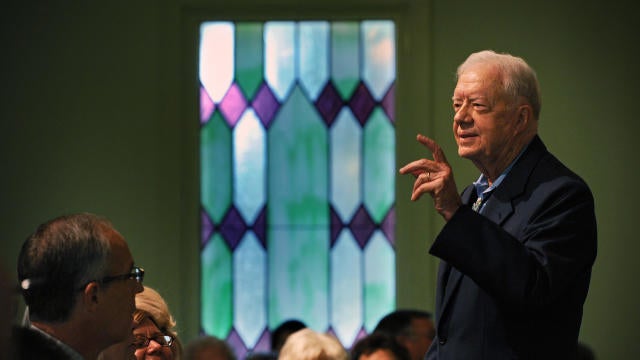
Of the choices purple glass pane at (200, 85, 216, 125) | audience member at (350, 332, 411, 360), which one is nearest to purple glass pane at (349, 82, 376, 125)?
purple glass pane at (200, 85, 216, 125)

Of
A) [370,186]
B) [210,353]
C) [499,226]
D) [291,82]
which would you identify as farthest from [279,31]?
[499,226]

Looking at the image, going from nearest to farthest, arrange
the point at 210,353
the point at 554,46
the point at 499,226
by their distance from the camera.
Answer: the point at 499,226, the point at 210,353, the point at 554,46

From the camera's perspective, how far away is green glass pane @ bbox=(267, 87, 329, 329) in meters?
6.10

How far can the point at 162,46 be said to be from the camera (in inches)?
235

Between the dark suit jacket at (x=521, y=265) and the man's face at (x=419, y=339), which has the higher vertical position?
the dark suit jacket at (x=521, y=265)

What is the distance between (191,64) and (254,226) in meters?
0.85

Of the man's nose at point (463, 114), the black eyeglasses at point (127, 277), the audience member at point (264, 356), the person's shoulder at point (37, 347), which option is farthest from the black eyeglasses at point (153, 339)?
the audience member at point (264, 356)

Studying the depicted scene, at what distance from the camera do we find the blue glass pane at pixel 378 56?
6027 mm

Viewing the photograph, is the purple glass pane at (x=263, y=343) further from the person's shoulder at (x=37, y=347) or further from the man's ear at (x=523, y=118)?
the person's shoulder at (x=37, y=347)

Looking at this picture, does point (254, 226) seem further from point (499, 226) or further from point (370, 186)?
point (499, 226)

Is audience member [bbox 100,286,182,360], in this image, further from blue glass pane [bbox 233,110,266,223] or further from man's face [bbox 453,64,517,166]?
blue glass pane [bbox 233,110,266,223]

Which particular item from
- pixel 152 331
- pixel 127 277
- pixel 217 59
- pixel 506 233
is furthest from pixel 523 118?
pixel 217 59

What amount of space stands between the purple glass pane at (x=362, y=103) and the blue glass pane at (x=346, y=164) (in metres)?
0.03

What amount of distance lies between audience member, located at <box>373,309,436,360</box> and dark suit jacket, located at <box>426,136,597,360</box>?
7.33 feet
